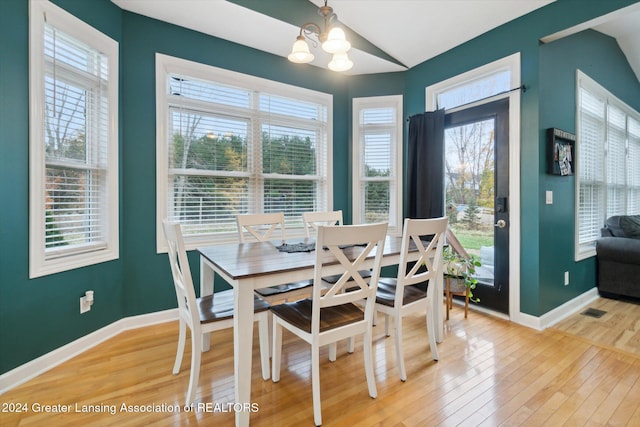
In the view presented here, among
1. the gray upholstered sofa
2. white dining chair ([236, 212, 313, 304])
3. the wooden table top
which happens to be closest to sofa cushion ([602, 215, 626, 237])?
the gray upholstered sofa

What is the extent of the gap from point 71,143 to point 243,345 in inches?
80.8

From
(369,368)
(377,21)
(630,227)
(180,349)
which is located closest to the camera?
(369,368)

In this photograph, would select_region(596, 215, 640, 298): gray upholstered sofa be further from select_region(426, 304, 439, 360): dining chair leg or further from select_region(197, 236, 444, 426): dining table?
select_region(426, 304, 439, 360): dining chair leg

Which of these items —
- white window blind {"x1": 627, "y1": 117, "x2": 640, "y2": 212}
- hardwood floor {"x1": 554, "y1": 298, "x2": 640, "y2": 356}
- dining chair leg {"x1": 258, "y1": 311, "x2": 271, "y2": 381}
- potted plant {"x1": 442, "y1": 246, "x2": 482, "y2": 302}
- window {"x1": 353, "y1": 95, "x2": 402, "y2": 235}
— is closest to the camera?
dining chair leg {"x1": 258, "y1": 311, "x2": 271, "y2": 381}

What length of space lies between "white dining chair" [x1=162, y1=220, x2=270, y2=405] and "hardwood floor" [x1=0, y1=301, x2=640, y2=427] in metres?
0.17

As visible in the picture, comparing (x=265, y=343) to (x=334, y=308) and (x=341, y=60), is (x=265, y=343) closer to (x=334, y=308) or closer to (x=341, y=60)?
(x=334, y=308)

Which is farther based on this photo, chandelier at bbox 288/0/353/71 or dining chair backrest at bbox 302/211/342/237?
dining chair backrest at bbox 302/211/342/237

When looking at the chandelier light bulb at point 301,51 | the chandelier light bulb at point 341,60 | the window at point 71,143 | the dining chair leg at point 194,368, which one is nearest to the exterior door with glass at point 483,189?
the chandelier light bulb at point 341,60

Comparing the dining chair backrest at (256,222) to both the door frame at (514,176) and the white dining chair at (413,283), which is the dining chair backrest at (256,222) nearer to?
the white dining chair at (413,283)

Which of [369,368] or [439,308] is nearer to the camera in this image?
[369,368]

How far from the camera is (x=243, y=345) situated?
1456 millimetres

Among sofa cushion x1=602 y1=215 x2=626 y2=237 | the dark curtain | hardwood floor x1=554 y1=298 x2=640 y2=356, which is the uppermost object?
the dark curtain

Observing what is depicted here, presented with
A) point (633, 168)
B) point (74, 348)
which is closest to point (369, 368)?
point (74, 348)

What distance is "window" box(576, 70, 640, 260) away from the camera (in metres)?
3.16
